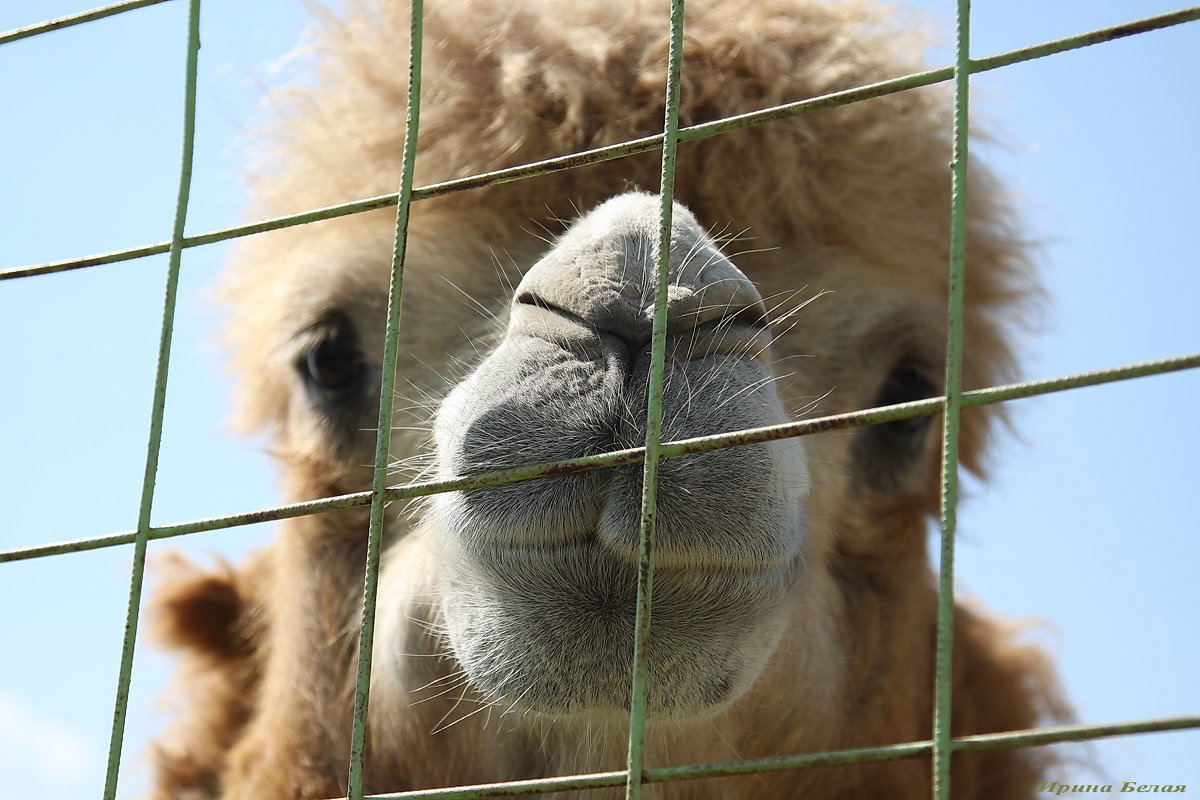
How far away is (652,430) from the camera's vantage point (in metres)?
1.58

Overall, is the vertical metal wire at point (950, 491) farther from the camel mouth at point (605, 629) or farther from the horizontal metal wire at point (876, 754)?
the camel mouth at point (605, 629)

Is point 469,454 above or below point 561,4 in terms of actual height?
below

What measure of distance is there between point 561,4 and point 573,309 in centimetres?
143

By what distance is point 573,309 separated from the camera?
2.05 meters

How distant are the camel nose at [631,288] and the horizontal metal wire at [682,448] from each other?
1.15ft

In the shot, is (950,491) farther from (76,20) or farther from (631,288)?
(76,20)

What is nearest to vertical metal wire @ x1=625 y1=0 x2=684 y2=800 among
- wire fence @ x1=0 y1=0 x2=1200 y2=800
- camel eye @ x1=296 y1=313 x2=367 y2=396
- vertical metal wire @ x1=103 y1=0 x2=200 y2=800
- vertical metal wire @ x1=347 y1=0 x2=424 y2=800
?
wire fence @ x1=0 y1=0 x2=1200 y2=800

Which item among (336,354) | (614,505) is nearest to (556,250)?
(614,505)

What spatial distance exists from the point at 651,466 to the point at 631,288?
1.75ft

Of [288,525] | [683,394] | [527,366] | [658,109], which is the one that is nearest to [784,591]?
[683,394]

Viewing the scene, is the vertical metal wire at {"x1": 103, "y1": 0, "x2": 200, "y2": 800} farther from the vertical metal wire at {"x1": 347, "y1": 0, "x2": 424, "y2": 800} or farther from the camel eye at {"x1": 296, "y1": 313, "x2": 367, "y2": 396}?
the camel eye at {"x1": 296, "y1": 313, "x2": 367, "y2": 396}

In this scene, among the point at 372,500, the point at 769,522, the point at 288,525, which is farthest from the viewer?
the point at 288,525

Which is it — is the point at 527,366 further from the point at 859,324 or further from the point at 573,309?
the point at 859,324

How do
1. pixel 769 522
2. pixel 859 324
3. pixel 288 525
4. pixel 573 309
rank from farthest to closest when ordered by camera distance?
pixel 288 525, pixel 859 324, pixel 573 309, pixel 769 522
